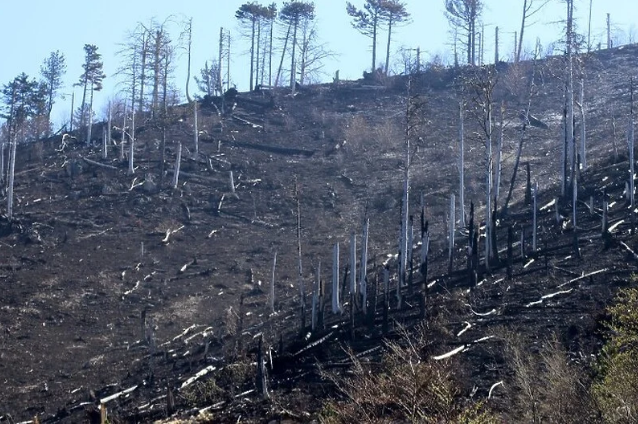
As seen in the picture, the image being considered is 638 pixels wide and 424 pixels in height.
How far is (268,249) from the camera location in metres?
40.3

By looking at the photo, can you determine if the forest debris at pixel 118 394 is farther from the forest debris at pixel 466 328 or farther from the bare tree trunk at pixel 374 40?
the bare tree trunk at pixel 374 40

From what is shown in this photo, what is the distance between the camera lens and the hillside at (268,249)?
24.9m

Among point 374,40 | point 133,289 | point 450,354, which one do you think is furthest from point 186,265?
point 374,40

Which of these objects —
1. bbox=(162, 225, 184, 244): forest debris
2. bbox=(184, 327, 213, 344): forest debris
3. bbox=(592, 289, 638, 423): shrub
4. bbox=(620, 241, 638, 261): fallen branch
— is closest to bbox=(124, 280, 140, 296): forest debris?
bbox=(162, 225, 184, 244): forest debris

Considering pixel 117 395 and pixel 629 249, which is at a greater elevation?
pixel 629 249

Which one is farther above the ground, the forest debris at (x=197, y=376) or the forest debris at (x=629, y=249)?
the forest debris at (x=629, y=249)

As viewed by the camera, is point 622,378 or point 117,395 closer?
point 622,378

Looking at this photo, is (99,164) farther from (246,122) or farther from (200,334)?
(200,334)

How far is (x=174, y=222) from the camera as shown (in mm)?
43656

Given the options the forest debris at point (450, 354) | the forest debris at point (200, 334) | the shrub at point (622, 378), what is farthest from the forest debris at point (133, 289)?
the shrub at point (622, 378)

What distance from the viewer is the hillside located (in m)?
24.9

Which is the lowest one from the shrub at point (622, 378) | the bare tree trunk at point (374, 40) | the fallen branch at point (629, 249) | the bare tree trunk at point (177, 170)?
the shrub at point (622, 378)

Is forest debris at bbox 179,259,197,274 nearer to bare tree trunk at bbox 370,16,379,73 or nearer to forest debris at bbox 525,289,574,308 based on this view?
forest debris at bbox 525,289,574,308

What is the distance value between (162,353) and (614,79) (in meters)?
39.8
